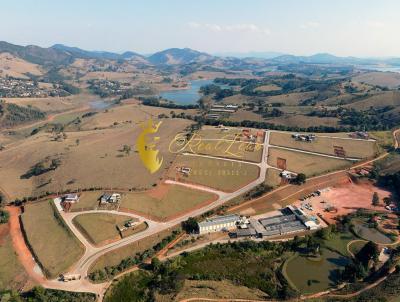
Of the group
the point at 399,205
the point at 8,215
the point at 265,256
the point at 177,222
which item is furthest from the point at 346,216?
the point at 8,215

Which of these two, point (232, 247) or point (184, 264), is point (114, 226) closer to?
point (184, 264)

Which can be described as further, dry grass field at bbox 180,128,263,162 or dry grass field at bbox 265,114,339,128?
dry grass field at bbox 265,114,339,128

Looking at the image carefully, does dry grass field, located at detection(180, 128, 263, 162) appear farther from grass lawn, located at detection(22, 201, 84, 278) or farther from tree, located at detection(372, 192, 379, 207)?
grass lawn, located at detection(22, 201, 84, 278)

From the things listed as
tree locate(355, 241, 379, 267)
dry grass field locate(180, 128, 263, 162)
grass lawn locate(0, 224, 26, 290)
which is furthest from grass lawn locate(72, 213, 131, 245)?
tree locate(355, 241, 379, 267)

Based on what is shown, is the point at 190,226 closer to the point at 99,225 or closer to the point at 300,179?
the point at 99,225

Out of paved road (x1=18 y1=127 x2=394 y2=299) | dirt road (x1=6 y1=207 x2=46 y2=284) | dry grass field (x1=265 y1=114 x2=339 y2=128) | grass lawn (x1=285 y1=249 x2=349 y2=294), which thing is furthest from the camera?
dry grass field (x1=265 y1=114 x2=339 y2=128)

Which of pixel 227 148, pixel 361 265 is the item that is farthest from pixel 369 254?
pixel 227 148
